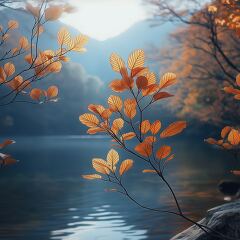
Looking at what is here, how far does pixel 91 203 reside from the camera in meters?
12.6

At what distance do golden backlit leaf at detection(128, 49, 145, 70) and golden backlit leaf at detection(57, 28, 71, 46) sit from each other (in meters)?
0.45

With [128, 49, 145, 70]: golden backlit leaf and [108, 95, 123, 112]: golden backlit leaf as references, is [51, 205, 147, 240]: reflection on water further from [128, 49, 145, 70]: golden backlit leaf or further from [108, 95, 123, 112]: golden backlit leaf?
[128, 49, 145, 70]: golden backlit leaf

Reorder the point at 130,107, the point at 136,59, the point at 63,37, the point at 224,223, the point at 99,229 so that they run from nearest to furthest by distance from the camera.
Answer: the point at 136,59
the point at 130,107
the point at 63,37
the point at 224,223
the point at 99,229

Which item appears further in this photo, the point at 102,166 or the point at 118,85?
the point at 102,166

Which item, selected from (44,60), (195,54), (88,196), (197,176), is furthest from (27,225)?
(195,54)

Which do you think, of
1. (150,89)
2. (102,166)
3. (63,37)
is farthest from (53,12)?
(102,166)

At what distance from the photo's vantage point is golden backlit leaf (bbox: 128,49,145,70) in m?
1.94

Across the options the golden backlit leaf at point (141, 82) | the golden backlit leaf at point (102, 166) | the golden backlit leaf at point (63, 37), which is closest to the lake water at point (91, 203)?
the golden backlit leaf at point (102, 166)

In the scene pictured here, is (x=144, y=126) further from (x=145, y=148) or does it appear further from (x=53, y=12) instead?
(x=53, y=12)

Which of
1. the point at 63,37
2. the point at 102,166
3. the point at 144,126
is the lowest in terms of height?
the point at 102,166

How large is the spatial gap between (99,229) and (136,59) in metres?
7.79

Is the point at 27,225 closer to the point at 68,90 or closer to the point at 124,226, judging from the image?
the point at 124,226

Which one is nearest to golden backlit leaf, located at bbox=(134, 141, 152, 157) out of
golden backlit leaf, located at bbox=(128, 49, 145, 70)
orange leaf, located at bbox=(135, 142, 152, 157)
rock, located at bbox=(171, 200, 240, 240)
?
orange leaf, located at bbox=(135, 142, 152, 157)

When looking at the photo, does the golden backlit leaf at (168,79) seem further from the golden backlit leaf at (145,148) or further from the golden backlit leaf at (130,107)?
the golden backlit leaf at (145,148)
